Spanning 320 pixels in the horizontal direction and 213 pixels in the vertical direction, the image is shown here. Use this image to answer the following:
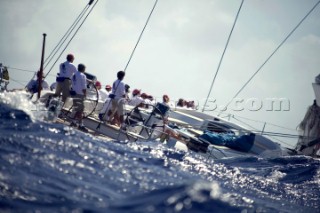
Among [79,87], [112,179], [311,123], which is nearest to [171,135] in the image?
[79,87]

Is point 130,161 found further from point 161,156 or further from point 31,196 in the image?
point 31,196

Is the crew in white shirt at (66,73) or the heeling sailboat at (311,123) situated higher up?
the heeling sailboat at (311,123)

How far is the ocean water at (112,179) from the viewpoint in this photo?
3363mm

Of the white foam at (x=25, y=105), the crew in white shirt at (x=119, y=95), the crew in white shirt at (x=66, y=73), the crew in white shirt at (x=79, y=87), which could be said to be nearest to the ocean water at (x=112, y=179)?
the white foam at (x=25, y=105)

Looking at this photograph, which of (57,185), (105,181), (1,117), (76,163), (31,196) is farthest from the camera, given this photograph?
(1,117)

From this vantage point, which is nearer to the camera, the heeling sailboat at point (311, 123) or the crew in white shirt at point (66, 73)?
the crew in white shirt at point (66, 73)

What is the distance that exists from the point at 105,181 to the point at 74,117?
4.97 m

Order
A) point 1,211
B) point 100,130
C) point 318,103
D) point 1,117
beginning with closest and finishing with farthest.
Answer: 1. point 1,211
2. point 1,117
3. point 100,130
4. point 318,103

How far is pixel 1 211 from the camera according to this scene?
2672 mm

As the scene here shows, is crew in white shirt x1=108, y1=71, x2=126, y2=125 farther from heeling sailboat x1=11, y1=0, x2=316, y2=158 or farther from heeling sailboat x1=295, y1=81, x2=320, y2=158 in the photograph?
heeling sailboat x1=295, y1=81, x2=320, y2=158

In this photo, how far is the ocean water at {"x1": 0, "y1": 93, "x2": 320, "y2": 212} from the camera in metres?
3.36

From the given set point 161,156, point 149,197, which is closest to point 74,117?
point 161,156

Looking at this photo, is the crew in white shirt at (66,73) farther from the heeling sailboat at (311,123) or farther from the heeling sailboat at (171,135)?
the heeling sailboat at (311,123)

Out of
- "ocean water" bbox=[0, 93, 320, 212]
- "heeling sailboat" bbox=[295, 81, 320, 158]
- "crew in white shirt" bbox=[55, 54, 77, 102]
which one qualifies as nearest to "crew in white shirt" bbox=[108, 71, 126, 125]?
"crew in white shirt" bbox=[55, 54, 77, 102]
